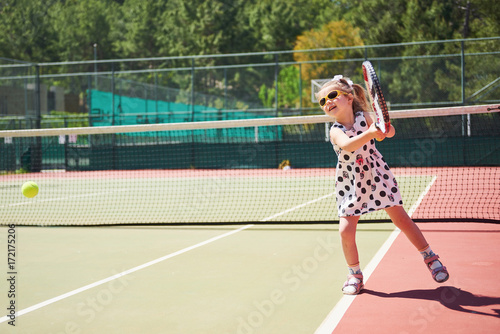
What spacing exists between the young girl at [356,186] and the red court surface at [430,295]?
18cm

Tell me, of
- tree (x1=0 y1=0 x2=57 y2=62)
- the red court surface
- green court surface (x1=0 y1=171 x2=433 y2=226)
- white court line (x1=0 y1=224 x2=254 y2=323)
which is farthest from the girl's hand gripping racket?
tree (x1=0 y1=0 x2=57 y2=62)

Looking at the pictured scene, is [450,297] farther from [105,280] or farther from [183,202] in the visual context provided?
[183,202]

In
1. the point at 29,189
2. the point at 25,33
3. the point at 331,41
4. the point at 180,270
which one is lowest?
the point at 180,270

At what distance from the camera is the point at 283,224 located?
7480 mm

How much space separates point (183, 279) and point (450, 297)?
1994 mm

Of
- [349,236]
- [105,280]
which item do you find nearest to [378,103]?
[349,236]

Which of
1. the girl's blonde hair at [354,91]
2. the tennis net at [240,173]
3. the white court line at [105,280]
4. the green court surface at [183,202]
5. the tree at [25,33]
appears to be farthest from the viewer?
the tree at [25,33]

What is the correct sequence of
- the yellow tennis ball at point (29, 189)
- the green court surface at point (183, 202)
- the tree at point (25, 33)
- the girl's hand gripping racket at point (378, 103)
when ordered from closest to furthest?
the girl's hand gripping racket at point (378, 103) → the green court surface at point (183, 202) → the yellow tennis ball at point (29, 189) → the tree at point (25, 33)

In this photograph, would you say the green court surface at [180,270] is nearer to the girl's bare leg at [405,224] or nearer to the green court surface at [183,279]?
the green court surface at [183,279]

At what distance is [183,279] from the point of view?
4.56 meters

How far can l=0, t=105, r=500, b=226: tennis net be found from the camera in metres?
8.28

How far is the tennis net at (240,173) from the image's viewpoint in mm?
8281

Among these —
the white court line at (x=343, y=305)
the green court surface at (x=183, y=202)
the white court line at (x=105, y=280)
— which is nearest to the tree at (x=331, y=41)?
the green court surface at (x=183, y=202)

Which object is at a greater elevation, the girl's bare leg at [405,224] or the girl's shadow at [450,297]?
the girl's bare leg at [405,224]
